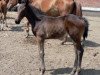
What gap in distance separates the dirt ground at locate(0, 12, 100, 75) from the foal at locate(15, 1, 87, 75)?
2.08ft

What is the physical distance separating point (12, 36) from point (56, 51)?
2.59 m

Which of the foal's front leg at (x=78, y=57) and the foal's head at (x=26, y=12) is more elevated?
the foal's head at (x=26, y=12)

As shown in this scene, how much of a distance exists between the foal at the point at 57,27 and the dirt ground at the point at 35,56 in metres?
0.63

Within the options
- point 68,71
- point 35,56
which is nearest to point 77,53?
point 68,71

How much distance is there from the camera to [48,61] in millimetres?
9586

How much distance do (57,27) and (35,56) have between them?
2.13 meters

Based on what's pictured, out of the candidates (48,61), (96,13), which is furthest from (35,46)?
(96,13)

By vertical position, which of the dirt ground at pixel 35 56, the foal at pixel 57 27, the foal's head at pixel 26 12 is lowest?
the dirt ground at pixel 35 56

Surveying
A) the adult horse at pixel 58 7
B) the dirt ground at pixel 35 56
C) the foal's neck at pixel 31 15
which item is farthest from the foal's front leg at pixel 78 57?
the adult horse at pixel 58 7

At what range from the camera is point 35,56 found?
10031 mm

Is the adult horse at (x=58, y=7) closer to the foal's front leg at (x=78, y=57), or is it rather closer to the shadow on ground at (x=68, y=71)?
the shadow on ground at (x=68, y=71)

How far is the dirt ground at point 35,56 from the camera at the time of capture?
883cm

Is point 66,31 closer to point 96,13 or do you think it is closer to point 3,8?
point 3,8

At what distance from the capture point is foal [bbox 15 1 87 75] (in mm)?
8016
